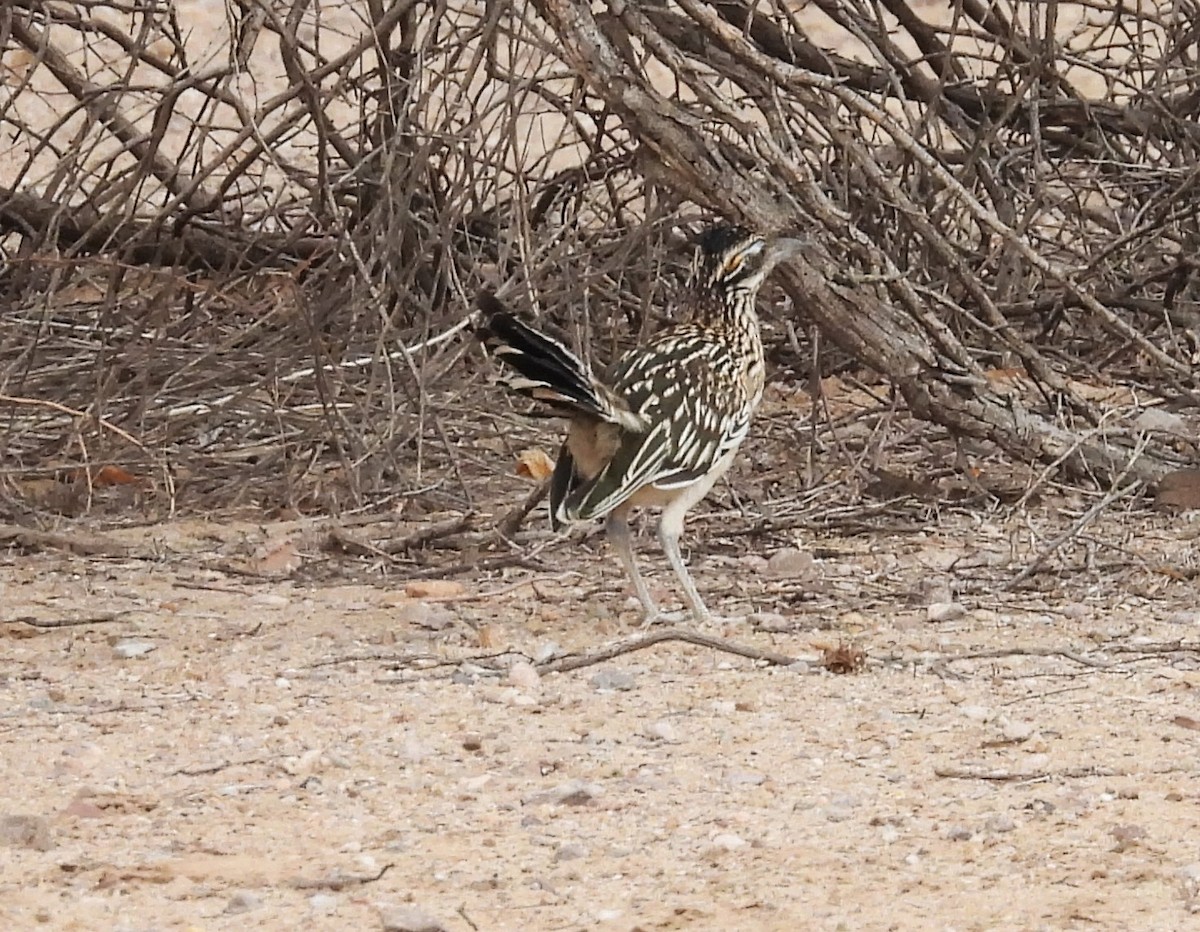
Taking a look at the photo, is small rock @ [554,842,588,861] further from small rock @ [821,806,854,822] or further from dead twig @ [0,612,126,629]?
dead twig @ [0,612,126,629]

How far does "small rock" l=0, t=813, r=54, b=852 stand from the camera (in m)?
3.11

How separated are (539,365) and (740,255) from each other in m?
0.97

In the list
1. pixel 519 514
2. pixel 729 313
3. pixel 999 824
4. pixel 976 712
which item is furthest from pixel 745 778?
pixel 729 313

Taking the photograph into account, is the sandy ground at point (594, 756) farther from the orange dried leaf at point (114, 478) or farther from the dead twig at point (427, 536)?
the orange dried leaf at point (114, 478)

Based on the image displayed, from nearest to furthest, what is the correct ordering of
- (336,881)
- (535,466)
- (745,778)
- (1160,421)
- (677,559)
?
(336,881), (745,778), (677,559), (1160,421), (535,466)

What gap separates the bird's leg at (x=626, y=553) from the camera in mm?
4734

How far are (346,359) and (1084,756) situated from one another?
3479mm

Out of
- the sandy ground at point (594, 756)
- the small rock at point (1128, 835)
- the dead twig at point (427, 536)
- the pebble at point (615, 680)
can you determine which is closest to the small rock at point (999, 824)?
the sandy ground at point (594, 756)

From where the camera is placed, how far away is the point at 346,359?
256 inches

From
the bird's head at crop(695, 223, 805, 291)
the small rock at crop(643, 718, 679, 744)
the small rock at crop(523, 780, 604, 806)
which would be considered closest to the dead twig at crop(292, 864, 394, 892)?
the small rock at crop(523, 780, 604, 806)

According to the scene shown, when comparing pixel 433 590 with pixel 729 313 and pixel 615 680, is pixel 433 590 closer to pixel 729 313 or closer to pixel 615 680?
pixel 615 680

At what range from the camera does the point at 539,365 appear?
4414 mm

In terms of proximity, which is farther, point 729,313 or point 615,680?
point 729,313

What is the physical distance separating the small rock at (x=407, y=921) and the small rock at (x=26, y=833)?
61 cm
